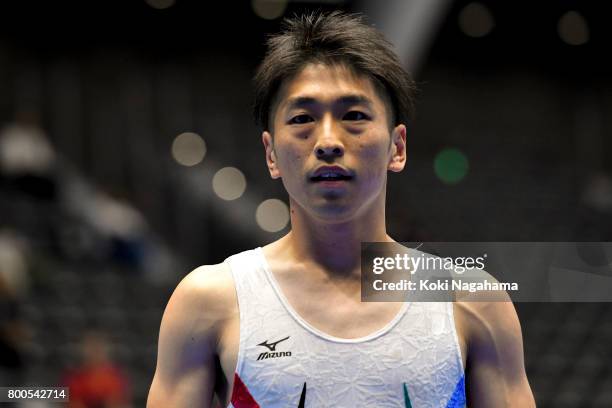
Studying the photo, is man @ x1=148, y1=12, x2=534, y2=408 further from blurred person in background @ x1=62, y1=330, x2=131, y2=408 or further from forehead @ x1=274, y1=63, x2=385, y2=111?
blurred person in background @ x1=62, y1=330, x2=131, y2=408

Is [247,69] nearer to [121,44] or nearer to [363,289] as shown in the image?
[121,44]

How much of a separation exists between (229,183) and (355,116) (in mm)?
13964

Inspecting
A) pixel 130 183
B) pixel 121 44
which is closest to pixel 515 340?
pixel 130 183

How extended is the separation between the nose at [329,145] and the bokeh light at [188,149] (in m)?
14.2

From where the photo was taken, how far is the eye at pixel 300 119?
304 centimetres

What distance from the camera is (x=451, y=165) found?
829 inches

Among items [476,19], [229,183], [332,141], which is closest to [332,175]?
[332,141]

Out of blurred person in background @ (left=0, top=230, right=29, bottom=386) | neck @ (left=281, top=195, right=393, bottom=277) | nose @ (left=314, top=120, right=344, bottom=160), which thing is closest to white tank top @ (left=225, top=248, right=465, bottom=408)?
neck @ (left=281, top=195, right=393, bottom=277)

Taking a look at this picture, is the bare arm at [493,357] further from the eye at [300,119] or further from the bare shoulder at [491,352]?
the eye at [300,119]

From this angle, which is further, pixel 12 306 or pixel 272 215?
pixel 272 215

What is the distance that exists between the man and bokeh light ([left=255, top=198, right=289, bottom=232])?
494 inches

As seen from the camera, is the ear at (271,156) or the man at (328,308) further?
the ear at (271,156)

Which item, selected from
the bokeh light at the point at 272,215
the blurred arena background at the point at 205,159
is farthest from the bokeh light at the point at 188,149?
the bokeh light at the point at 272,215

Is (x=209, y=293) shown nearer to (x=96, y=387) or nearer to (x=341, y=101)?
(x=341, y=101)
